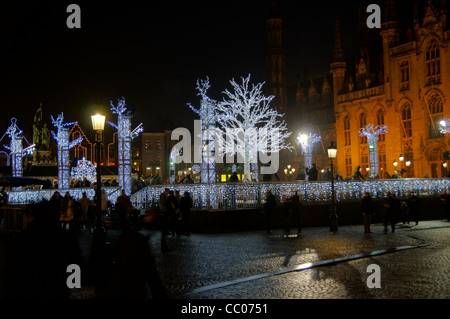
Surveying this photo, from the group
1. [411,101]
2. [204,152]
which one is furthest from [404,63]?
[204,152]

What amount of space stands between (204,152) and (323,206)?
697 centimetres

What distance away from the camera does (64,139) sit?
32.5m

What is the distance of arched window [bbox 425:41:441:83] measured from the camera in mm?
51156

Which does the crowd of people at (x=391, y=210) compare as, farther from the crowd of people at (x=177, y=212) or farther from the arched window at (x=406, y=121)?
the arched window at (x=406, y=121)

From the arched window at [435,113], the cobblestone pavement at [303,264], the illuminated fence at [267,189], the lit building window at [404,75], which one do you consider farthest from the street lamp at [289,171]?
the cobblestone pavement at [303,264]

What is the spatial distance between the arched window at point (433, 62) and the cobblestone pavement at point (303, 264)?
34.7m

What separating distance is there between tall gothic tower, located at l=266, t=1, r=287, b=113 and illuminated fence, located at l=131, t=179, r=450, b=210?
41.9m

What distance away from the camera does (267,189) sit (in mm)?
24875

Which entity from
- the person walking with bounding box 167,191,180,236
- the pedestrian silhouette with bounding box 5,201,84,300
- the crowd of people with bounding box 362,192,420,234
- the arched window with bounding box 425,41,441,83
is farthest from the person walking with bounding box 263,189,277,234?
the arched window with bounding box 425,41,441,83

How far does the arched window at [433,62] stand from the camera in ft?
168
